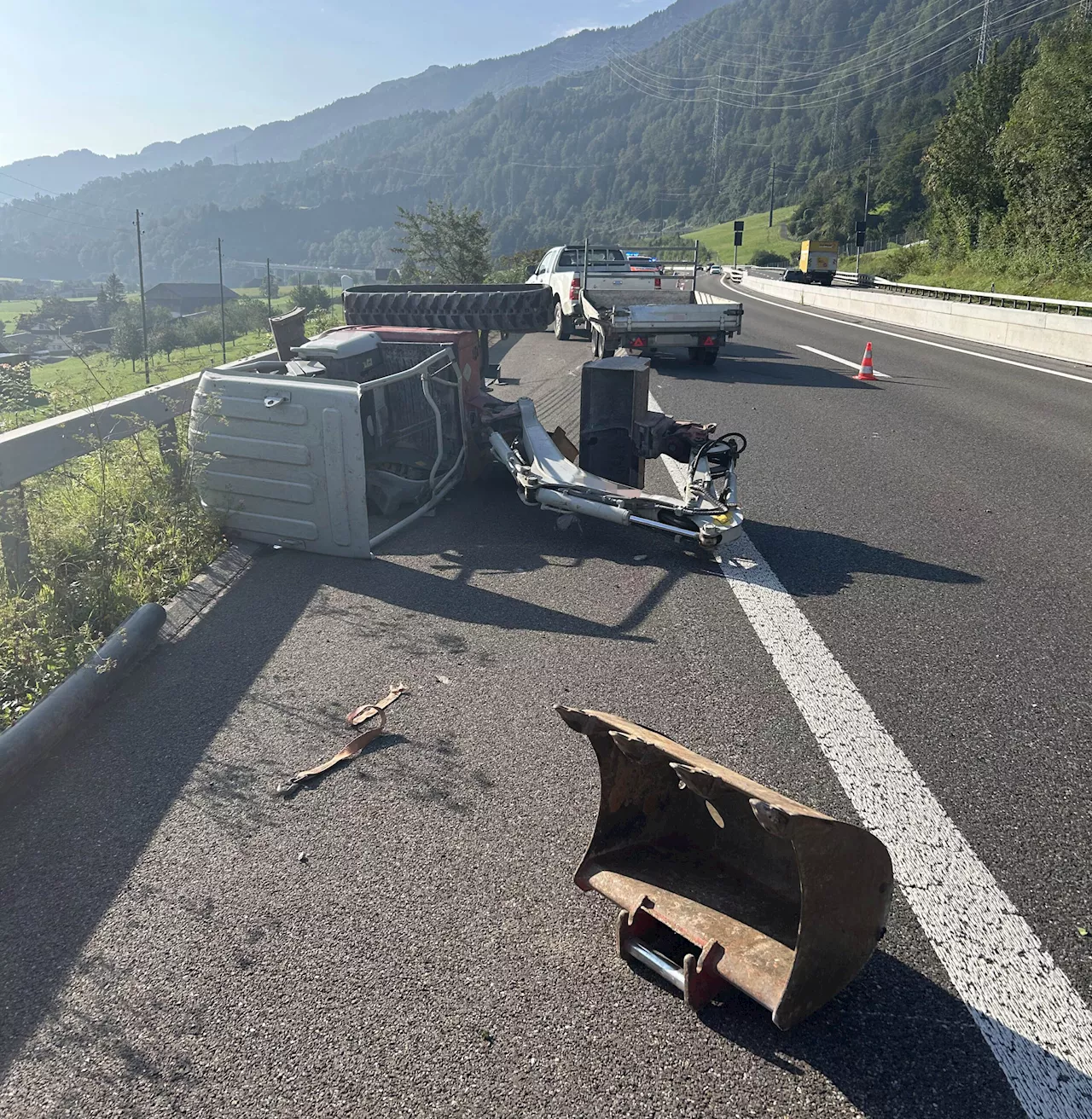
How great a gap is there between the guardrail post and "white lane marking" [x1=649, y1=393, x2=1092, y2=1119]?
3936 millimetres

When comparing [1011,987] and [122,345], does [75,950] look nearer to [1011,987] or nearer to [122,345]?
[1011,987]

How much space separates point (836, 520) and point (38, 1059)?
5.70 m

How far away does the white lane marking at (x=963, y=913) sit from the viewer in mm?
2154

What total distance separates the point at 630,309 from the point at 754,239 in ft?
439

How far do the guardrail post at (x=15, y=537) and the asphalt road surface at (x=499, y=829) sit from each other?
0.97 metres

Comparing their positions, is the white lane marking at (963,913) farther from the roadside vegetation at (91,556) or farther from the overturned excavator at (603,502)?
the roadside vegetation at (91,556)

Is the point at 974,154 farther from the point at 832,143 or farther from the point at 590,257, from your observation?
the point at 832,143

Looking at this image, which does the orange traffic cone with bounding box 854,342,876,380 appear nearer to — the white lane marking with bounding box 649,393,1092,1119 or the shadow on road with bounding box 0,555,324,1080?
the white lane marking with bounding box 649,393,1092,1119

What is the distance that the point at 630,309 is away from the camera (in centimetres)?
1575

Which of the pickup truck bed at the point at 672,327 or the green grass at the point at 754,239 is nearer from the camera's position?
the pickup truck bed at the point at 672,327

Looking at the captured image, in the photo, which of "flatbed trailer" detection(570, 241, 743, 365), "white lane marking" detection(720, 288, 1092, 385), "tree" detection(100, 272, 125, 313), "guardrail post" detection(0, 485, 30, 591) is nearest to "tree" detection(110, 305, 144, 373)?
"flatbed trailer" detection(570, 241, 743, 365)

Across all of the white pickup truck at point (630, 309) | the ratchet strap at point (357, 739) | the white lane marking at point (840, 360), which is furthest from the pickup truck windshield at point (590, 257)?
the ratchet strap at point (357, 739)

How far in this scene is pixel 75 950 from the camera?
265 centimetres

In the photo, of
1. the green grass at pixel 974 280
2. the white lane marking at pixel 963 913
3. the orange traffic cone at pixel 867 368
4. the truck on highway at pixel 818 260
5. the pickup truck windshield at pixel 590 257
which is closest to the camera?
the white lane marking at pixel 963 913
